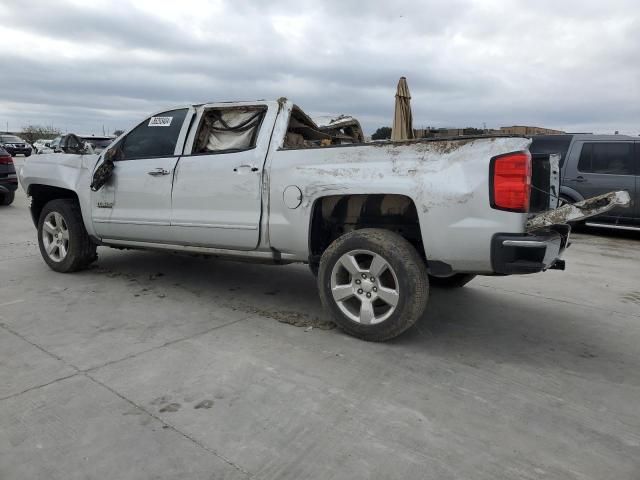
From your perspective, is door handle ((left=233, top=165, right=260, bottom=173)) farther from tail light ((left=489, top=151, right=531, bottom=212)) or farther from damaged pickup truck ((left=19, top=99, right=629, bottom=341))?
tail light ((left=489, top=151, right=531, bottom=212))

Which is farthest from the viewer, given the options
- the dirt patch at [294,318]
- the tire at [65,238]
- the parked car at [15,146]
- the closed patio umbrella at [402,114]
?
the parked car at [15,146]

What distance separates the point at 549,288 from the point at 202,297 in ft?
11.8

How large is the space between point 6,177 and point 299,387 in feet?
35.1

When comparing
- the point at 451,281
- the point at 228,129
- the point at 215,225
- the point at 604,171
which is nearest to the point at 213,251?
the point at 215,225

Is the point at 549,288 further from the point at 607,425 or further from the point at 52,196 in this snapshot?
the point at 52,196

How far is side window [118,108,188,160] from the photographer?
4949 mm

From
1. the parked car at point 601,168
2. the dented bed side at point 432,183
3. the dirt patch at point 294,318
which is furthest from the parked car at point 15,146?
the dented bed side at point 432,183

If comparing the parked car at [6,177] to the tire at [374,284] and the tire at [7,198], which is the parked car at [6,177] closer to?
the tire at [7,198]

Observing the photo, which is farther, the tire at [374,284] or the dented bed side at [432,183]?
the tire at [374,284]

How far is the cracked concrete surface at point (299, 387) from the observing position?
2.38 metres

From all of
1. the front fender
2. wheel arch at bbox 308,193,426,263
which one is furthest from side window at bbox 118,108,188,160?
wheel arch at bbox 308,193,426,263

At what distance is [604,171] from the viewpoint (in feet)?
31.3

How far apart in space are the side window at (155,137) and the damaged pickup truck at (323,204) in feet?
0.04

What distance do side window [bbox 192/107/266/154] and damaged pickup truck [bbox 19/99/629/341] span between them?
0.5 inches
